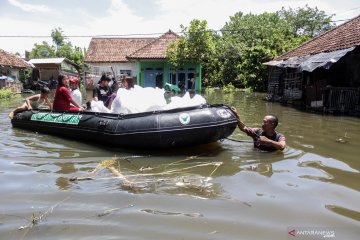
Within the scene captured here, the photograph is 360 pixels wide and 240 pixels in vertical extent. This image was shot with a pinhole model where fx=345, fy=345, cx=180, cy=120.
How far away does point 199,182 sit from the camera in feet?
15.3

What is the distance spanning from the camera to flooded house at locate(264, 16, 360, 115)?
12.3 meters

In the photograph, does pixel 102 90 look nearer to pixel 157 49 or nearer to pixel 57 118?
pixel 57 118

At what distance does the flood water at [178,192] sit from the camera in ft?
10.9

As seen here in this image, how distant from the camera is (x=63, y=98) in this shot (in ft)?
25.0

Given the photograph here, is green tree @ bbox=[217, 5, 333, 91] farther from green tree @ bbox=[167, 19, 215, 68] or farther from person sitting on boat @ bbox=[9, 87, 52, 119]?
person sitting on boat @ bbox=[9, 87, 52, 119]

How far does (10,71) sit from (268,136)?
2587 centimetres

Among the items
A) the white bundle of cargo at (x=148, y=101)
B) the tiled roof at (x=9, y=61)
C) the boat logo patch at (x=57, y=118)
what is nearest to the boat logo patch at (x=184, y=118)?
the white bundle of cargo at (x=148, y=101)

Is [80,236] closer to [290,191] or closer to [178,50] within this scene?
[290,191]

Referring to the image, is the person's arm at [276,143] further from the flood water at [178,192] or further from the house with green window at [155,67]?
the house with green window at [155,67]

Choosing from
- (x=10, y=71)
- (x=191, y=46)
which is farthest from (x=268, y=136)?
(x=10, y=71)

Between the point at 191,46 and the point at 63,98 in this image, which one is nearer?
A: the point at 63,98

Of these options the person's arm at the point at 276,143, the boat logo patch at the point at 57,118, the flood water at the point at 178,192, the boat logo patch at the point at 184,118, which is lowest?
the flood water at the point at 178,192

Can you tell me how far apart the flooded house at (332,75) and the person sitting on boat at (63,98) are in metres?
8.33

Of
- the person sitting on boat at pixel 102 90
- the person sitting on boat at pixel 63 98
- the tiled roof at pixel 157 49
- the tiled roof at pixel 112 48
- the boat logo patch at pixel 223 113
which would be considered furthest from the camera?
the tiled roof at pixel 112 48
